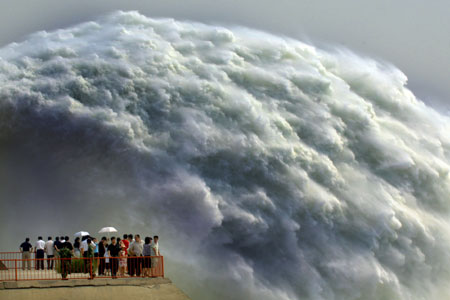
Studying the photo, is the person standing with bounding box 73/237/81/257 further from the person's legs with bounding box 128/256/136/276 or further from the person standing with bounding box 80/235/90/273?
the person's legs with bounding box 128/256/136/276

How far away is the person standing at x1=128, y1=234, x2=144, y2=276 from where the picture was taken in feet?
79.3

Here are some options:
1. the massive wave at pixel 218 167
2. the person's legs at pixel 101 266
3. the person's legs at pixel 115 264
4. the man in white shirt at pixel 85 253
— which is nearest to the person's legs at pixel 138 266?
the person's legs at pixel 115 264

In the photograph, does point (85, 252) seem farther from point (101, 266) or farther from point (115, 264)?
point (115, 264)

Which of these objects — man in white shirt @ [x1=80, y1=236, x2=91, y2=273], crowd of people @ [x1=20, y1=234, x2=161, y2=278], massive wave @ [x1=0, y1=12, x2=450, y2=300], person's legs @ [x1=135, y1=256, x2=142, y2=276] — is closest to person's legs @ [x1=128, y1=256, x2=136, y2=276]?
crowd of people @ [x1=20, y1=234, x2=161, y2=278]

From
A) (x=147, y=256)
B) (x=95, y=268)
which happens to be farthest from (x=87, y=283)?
(x=147, y=256)

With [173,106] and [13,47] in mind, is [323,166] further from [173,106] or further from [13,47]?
[13,47]

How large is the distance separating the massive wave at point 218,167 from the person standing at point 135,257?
715cm

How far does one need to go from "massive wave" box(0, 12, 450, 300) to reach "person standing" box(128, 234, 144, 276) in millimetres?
7149

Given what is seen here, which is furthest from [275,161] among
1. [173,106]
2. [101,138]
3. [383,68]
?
[383,68]

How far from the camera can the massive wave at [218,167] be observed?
1283 inches

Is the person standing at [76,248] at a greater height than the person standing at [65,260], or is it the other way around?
the person standing at [76,248]

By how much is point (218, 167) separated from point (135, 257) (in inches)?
392

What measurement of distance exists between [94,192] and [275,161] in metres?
7.32

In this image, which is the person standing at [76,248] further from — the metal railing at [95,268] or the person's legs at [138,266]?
the person's legs at [138,266]
